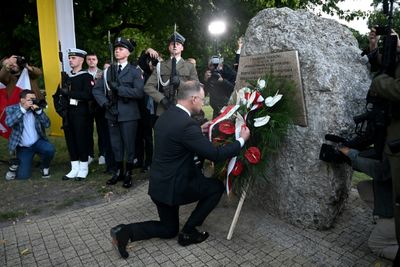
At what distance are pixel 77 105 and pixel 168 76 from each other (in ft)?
5.22

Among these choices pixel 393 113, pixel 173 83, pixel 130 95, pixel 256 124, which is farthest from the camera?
pixel 130 95

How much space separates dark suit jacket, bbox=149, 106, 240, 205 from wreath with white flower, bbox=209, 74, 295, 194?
0.27 meters

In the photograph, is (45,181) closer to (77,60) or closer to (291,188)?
(77,60)

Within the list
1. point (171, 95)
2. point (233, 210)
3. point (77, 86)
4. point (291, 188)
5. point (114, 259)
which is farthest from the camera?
point (77, 86)

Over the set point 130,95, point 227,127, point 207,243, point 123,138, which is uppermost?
point 130,95

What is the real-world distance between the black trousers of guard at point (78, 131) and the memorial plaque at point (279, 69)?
2.71m

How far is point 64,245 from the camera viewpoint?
3.49 m

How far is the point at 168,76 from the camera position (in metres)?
5.19

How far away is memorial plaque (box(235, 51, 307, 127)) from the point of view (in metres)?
3.58

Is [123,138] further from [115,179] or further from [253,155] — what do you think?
[253,155]

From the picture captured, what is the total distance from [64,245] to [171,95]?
2.40 metres

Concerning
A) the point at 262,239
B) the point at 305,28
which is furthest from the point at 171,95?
the point at 262,239

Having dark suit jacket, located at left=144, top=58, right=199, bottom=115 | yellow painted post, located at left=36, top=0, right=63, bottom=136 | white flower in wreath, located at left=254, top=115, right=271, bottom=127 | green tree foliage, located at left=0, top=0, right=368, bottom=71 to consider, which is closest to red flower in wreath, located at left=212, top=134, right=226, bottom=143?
white flower in wreath, located at left=254, top=115, right=271, bottom=127

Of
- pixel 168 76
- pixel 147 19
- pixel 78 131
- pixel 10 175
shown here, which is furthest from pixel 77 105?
pixel 147 19
